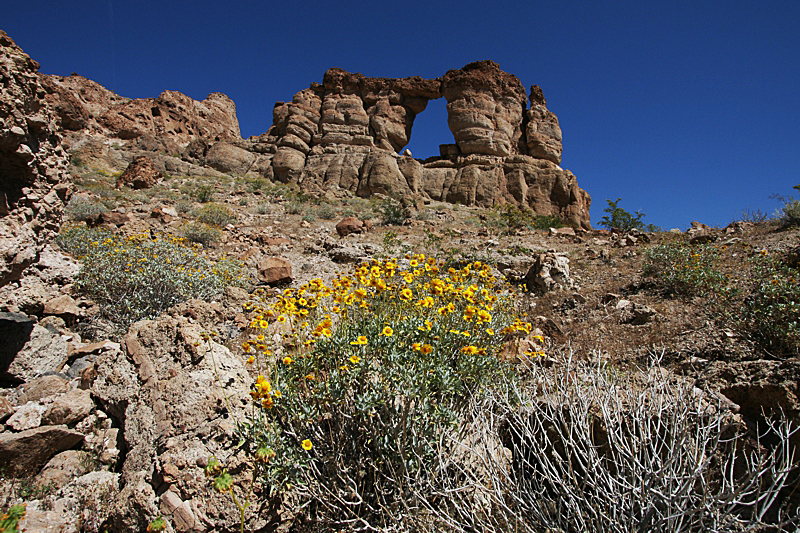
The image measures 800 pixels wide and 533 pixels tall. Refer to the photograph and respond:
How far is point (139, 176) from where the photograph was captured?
14719 millimetres

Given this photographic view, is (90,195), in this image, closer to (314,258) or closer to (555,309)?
(314,258)

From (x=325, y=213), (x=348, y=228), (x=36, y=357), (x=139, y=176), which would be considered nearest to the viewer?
(x=36, y=357)

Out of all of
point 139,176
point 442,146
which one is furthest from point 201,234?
point 442,146

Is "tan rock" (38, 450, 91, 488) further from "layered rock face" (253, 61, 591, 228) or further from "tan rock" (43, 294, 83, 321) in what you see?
"layered rock face" (253, 61, 591, 228)

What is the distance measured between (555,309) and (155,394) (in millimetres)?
4932

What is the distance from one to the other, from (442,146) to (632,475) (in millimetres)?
25851

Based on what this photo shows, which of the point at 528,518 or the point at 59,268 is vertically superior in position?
the point at 59,268

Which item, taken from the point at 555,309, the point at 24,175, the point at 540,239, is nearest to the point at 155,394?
the point at 24,175

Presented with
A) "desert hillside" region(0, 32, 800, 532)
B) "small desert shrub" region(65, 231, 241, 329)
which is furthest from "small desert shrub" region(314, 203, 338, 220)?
"small desert shrub" region(65, 231, 241, 329)

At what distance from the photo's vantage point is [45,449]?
92.7 inches

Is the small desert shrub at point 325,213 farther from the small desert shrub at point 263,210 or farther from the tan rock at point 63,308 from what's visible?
the tan rock at point 63,308

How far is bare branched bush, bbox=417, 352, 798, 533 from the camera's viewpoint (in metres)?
1.39

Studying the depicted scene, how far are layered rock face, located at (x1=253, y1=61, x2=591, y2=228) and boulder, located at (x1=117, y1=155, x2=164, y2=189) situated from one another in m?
7.41

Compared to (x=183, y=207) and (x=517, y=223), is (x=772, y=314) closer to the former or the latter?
(x=517, y=223)
